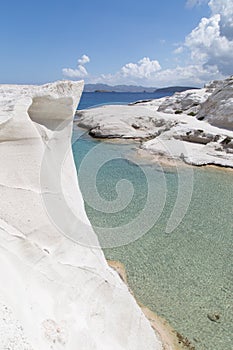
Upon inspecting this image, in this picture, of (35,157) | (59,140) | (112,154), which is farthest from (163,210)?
(112,154)

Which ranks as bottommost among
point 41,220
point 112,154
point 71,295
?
point 112,154

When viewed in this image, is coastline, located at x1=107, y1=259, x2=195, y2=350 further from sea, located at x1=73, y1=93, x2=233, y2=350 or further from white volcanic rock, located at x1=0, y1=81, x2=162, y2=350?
white volcanic rock, located at x1=0, y1=81, x2=162, y2=350

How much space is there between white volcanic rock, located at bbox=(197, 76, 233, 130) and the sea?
8.21 metres

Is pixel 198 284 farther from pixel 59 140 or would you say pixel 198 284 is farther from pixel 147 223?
pixel 59 140

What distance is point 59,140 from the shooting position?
587 cm

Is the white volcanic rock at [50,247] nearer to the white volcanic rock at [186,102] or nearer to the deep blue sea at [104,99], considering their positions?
the white volcanic rock at [186,102]

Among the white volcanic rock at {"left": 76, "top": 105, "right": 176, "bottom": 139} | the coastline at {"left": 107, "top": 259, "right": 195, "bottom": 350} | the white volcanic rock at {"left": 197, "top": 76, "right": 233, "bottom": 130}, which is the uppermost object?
the white volcanic rock at {"left": 197, "top": 76, "right": 233, "bottom": 130}

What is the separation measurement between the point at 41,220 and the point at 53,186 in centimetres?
74

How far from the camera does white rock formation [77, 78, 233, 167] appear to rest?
783 inches

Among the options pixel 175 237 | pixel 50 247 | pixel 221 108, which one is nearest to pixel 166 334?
pixel 50 247

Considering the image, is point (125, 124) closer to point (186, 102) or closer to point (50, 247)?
point (186, 102)

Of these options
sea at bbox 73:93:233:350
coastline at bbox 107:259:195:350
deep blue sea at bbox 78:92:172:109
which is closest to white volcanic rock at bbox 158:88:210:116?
deep blue sea at bbox 78:92:172:109

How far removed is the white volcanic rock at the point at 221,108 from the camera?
78.7 ft

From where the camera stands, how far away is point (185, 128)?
23391 mm
